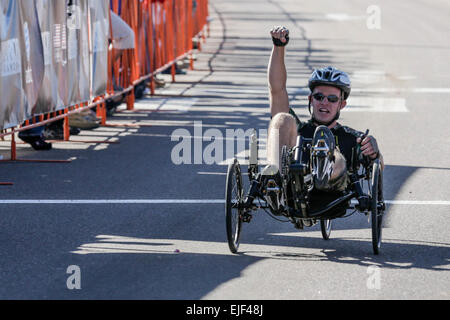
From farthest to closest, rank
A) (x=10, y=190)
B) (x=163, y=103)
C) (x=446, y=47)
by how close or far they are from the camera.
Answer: (x=446, y=47) → (x=163, y=103) → (x=10, y=190)

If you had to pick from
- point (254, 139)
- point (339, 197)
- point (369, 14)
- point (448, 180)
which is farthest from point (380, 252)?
point (369, 14)

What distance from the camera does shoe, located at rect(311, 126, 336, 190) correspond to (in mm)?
7500

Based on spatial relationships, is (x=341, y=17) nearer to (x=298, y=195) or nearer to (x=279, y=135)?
(x=279, y=135)

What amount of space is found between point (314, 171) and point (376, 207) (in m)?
0.54

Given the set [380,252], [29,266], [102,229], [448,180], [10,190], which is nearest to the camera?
[29,266]

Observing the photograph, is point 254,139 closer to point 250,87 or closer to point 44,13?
point 44,13

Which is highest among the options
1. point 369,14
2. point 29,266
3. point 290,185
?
point 369,14

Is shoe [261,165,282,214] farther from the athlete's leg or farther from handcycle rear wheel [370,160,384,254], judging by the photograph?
handcycle rear wheel [370,160,384,254]

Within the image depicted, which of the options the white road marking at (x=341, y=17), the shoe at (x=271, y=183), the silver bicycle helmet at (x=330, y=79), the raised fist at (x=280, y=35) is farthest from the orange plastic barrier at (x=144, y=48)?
the white road marking at (x=341, y=17)

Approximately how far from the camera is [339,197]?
7871 millimetres

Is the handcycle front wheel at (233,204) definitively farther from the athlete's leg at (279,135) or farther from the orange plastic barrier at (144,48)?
the orange plastic barrier at (144,48)

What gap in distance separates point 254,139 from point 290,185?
0.46 meters

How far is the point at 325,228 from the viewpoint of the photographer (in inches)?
329

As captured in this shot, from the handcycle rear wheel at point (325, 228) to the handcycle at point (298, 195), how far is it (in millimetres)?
313
